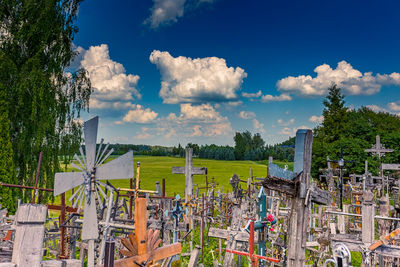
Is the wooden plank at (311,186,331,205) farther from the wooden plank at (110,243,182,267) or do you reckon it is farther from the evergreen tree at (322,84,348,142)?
the evergreen tree at (322,84,348,142)

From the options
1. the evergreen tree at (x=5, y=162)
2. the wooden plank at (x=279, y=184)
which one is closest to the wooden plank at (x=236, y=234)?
the wooden plank at (x=279, y=184)

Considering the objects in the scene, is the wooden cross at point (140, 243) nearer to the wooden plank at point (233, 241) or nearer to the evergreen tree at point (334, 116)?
the wooden plank at point (233, 241)

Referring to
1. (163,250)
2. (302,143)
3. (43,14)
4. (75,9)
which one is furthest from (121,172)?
(75,9)

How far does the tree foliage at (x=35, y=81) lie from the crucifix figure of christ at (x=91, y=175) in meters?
11.2

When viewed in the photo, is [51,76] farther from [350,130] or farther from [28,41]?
A: [350,130]

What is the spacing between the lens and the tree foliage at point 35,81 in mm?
14125

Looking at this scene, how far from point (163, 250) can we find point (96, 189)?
3.79 feet

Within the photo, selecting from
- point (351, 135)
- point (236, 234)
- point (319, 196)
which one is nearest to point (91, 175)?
point (319, 196)

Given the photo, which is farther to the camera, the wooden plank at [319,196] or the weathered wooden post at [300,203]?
the wooden plank at [319,196]

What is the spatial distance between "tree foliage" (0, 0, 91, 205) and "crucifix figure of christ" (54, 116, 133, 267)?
11.2 metres

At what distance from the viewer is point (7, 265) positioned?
2.27 meters

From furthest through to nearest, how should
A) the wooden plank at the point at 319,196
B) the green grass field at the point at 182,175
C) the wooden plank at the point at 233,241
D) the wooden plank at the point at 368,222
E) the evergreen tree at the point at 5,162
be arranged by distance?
the green grass field at the point at 182,175 → the evergreen tree at the point at 5,162 → the wooden plank at the point at 233,241 → the wooden plank at the point at 368,222 → the wooden plank at the point at 319,196

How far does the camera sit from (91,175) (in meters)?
4.08

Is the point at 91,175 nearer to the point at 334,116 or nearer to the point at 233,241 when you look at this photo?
the point at 233,241
